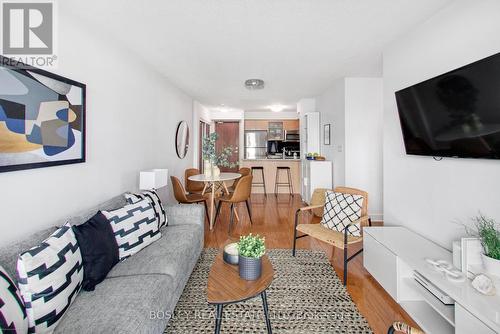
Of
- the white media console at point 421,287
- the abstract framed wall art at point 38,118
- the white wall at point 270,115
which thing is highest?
the white wall at point 270,115

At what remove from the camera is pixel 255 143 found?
8133 mm

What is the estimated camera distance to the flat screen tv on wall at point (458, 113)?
1.48 m

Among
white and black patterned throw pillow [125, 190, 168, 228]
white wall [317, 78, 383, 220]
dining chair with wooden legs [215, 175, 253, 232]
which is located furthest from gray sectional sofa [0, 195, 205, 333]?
white wall [317, 78, 383, 220]

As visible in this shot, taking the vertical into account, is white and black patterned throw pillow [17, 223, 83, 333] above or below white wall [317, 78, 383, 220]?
below

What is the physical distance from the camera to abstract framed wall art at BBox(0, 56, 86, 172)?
1.46 meters

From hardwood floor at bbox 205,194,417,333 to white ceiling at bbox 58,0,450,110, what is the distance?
2.04 m

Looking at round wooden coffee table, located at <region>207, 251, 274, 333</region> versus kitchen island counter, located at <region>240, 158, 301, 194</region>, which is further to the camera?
kitchen island counter, located at <region>240, 158, 301, 194</region>

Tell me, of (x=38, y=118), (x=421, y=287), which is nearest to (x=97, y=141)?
(x=38, y=118)

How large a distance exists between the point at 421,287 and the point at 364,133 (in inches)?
108

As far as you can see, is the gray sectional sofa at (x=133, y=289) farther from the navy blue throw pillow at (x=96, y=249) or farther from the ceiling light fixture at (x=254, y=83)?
the ceiling light fixture at (x=254, y=83)

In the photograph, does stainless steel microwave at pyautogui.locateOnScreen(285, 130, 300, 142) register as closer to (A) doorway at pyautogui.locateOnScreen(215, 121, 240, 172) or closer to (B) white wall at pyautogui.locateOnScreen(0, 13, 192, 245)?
(A) doorway at pyautogui.locateOnScreen(215, 121, 240, 172)

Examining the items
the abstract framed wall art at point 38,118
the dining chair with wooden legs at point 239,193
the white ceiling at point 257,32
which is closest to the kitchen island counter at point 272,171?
the dining chair with wooden legs at point 239,193

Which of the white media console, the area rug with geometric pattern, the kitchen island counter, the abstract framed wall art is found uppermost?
the abstract framed wall art

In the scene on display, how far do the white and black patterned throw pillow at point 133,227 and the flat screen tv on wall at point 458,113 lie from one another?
2526 mm
